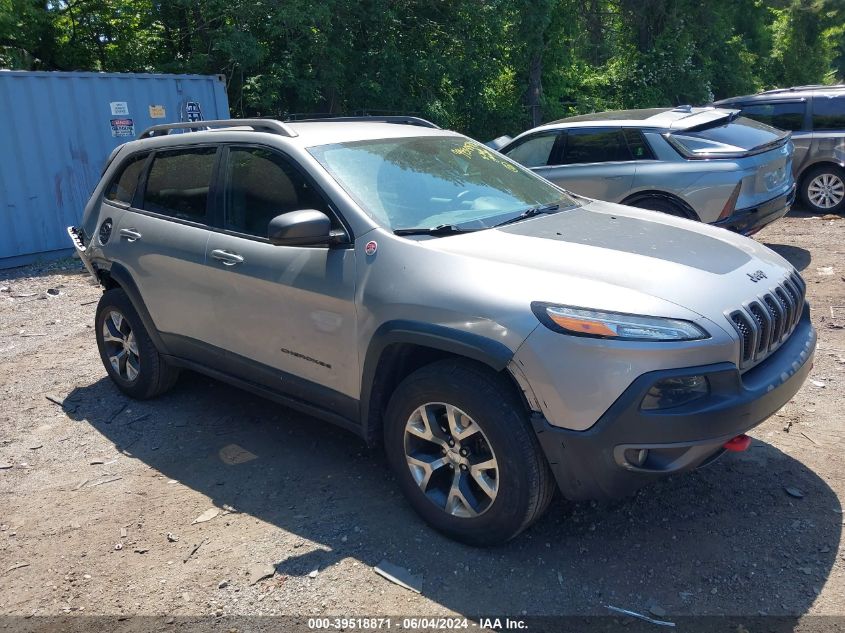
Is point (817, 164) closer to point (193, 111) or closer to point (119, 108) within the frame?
point (193, 111)

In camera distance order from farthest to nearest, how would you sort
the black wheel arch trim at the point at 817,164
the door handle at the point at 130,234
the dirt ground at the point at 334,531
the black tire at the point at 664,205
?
the black wheel arch trim at the point at 817,164, the black tire at the point at 664,205, the door handle at the point at 130,234, the dirt ground at the point at 334,531

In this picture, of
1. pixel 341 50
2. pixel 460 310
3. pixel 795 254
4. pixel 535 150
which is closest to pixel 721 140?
pixel 795 254

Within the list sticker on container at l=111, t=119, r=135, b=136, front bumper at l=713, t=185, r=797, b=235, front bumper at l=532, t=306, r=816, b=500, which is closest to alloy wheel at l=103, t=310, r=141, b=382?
front bumper at l=532, t=306, r=816, b=500

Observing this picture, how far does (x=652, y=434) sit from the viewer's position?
111 inches

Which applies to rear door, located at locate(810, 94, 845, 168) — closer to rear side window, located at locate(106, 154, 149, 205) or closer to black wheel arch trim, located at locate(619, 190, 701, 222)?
black wheel arch trim, located at locate(619, 190, 701, 222)

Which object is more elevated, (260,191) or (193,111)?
(193,111)

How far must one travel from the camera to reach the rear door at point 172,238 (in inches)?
175

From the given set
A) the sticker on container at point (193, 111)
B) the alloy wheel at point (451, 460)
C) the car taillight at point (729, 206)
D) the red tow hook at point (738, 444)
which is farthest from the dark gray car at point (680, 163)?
the sticker on container at point (193, 111)

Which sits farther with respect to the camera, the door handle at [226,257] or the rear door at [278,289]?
the door handle at [226,257]

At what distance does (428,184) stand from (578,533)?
75.2 inches

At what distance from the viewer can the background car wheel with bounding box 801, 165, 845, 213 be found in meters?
10.2

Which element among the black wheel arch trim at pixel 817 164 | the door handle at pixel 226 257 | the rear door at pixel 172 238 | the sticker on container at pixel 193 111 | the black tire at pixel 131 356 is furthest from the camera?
the sticker on container at pixel 193 111

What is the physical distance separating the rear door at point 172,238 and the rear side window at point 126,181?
0.10 m

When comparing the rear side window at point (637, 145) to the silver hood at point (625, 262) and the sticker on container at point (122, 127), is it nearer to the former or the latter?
the silver hood at point (625, 262)
